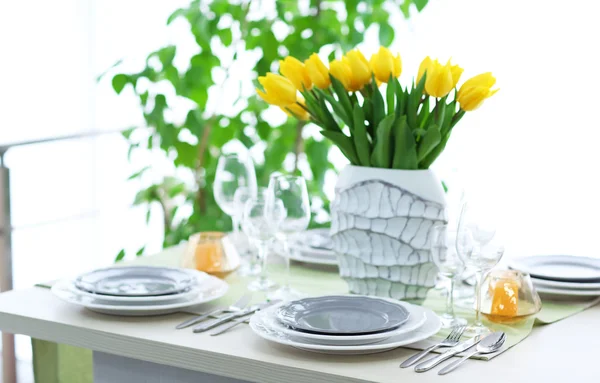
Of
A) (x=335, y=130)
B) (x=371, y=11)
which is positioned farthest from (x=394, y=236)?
(x=371, y=11)

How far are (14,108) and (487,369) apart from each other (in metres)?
2.89

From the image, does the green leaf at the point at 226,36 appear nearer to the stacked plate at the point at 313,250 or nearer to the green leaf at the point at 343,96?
the stacked plate at the point at 313,250

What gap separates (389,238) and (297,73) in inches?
13.6

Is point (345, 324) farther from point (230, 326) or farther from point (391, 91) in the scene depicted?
point (391, 91)

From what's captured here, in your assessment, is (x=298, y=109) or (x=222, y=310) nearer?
(x=222, y=310)

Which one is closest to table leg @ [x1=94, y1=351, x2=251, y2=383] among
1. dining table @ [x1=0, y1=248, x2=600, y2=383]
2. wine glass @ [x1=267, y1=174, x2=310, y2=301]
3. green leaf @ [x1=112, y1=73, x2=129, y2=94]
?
dining table @ [x1=0, y1=248, x2=600, y2=383]

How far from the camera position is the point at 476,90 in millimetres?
1434

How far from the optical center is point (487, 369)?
3.77 feet

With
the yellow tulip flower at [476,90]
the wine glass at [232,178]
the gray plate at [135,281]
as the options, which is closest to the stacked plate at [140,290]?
the gray plate at [135,281]

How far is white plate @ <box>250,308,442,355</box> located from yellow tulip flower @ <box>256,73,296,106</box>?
0.42m

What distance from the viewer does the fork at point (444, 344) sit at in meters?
1.16

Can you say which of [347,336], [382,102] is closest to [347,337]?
[347,336]

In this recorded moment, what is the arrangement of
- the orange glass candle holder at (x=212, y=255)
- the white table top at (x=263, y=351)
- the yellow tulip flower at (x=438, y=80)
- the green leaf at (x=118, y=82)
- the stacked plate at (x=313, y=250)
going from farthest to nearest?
the green leaf at (x=118, y=82), the stacked plate at (x=313, y=250), the orange glass candle holder at (x=212, y=255), the yellow tulip flower at (x=438, y=80), the white table top at (x=263, y=351)

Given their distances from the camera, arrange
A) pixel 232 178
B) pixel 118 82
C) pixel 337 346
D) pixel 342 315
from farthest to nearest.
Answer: pixel 118 82 → pixel 232 178 → pixel 342 315 → pixel 337 346
